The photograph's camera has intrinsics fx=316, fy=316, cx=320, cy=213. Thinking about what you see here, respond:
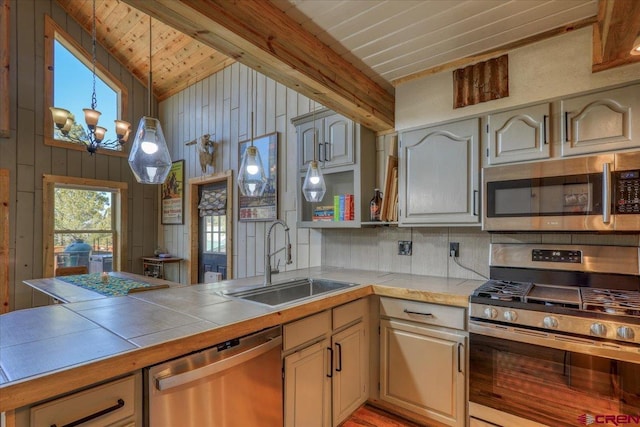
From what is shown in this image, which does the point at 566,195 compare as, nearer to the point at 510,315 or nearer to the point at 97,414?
the point at 510,315

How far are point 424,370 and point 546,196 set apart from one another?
4.13 ft

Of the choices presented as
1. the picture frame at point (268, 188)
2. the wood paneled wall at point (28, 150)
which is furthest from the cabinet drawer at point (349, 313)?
the wood paneled wall at point (28, 150)

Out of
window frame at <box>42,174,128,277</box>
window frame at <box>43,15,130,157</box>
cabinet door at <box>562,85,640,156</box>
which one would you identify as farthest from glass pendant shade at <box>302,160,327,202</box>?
window frame at <box>43,15,130,157</box>

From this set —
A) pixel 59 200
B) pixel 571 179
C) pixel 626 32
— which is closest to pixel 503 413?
pixel 571 179

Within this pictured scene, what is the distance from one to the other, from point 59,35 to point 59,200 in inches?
91.9

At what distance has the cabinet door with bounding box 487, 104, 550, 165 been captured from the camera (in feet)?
6.18

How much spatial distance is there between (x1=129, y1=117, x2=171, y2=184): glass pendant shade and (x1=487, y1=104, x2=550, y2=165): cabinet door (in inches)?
78.2

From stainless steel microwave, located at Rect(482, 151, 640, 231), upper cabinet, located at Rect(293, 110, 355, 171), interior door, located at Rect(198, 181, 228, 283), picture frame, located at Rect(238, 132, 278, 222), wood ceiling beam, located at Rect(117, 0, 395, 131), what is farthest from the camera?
interior door, located at Rect(198, 181, 228, 283)

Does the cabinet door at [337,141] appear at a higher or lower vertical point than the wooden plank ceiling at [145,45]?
lower

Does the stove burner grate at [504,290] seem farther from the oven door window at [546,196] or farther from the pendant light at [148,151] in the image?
the pendant light at [148,151]

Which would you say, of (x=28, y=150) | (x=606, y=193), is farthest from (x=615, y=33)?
(x=28, y=150)

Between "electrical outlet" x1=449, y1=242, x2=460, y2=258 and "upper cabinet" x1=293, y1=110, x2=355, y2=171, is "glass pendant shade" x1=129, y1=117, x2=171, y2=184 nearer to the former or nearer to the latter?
"upper cabinet" x1=293, y1=110, x2=355, y2=171

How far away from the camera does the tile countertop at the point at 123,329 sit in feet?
2.87

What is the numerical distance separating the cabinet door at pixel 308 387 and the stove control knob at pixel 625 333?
4.45 ft
